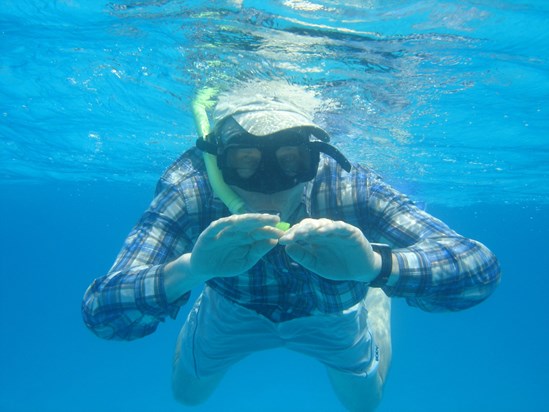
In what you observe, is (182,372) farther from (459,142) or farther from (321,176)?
(459,142)

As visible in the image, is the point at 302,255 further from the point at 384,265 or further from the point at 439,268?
the point at 439,268

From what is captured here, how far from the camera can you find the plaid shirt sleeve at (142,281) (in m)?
3.75

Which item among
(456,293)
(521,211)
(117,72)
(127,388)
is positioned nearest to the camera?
(456,293)

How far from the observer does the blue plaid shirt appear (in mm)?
3799

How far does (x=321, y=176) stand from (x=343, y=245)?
5.65 ft

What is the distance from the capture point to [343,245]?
3104 millimetres

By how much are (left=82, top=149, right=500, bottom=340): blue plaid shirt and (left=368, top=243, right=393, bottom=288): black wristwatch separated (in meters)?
0.12

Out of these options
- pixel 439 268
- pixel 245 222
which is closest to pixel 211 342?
pixel 439 268

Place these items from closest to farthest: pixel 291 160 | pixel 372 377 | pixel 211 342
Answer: pixel 291 160
pixel 211 342
pixel 372 377

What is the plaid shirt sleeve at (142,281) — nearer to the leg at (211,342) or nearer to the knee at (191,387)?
the leg at (211,342)

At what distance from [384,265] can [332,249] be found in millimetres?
648

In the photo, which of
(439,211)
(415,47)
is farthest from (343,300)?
(439,211)

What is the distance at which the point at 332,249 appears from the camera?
3229 mm

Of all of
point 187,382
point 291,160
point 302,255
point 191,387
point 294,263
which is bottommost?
point 191,387
